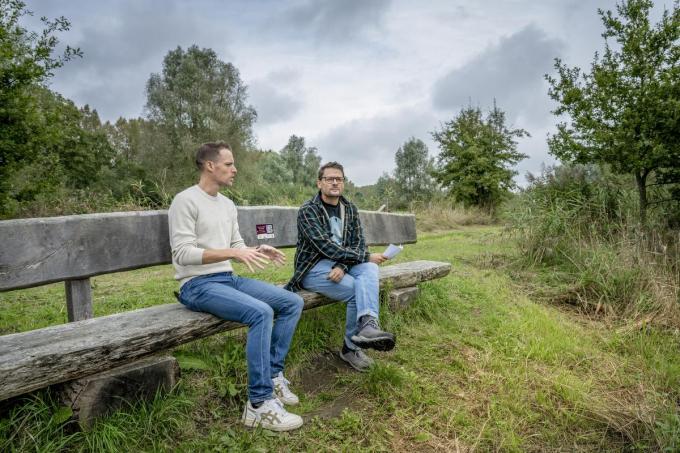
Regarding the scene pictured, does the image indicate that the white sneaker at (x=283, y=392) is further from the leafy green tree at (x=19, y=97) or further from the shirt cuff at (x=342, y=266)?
the leafy green tree at (x=19, y=97)

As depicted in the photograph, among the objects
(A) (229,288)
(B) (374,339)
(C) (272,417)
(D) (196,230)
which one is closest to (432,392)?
(B) (374,339)

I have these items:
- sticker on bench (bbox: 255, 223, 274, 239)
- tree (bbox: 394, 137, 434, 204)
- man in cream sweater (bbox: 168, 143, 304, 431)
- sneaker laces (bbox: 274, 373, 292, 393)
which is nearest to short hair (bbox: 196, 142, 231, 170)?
man in cream sweater (bbox: 168, 143, 304, 431)

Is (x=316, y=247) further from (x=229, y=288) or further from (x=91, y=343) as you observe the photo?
(x=91, y=343)

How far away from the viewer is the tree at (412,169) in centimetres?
2569

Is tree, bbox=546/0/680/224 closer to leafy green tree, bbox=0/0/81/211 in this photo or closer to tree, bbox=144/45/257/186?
leafy green tree, bbox=0/0/81/211

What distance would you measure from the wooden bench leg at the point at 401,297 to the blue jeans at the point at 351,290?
26.3 inches

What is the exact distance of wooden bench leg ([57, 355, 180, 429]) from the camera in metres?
2.04

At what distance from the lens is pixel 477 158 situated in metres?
17.2

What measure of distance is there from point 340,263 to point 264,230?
2.67ft

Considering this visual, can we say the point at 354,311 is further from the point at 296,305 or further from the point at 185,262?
the point at 185,262

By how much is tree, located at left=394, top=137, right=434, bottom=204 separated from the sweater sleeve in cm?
2338

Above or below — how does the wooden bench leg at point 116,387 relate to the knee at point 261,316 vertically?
below

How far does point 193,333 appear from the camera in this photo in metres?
2.35

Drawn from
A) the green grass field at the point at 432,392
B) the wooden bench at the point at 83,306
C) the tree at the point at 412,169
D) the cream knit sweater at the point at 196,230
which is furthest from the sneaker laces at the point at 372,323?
the tree at the point at 412,169
